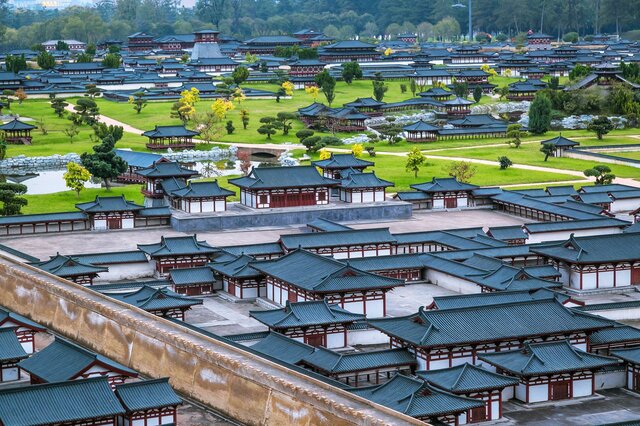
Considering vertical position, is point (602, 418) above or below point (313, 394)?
below

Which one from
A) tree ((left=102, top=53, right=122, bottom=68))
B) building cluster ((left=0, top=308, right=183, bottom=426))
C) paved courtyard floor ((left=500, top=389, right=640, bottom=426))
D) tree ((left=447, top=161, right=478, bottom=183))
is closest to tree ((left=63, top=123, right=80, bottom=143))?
tree ((left=447, top=161, right=478, bottom=183))

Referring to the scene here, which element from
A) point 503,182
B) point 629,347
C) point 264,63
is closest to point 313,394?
point 629,347

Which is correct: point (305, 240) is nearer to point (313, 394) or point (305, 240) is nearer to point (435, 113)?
point (313, 394)

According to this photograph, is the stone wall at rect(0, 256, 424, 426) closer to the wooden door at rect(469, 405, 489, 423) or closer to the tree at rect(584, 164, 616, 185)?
the wooden door at rect(469, 405, 489, 423)

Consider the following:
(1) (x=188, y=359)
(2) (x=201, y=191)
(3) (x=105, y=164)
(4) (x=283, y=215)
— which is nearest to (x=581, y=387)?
(1) (x=188, y=359)

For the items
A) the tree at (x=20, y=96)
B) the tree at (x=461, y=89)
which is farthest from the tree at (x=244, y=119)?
the tree at (x=461, y=89)

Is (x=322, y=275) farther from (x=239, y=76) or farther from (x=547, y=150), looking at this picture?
(x=239, y=76)

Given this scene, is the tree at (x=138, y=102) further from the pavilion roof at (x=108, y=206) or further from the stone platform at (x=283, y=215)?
the pavilion roof at (x=108, y=206)
